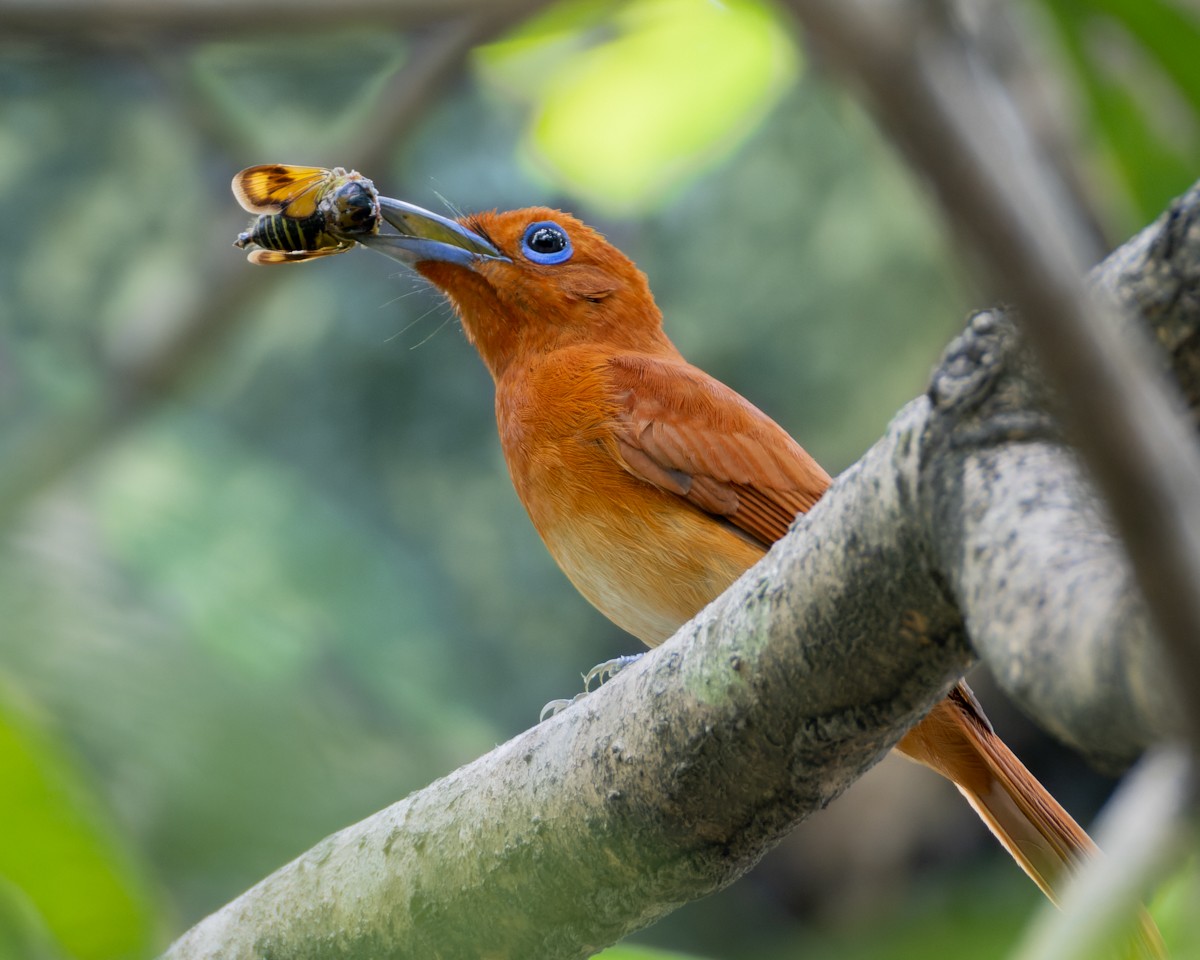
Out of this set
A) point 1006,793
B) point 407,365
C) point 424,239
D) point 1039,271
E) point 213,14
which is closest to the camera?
point 1039,271

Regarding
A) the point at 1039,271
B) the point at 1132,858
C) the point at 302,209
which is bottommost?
the point at 1132,858

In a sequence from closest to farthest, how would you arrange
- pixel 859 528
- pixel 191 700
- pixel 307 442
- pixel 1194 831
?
pixel 1194 831
pixel 859 528
pixel 191 700
pixel 307 442

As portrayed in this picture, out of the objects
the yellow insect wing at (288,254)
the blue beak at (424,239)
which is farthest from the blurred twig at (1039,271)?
the blue beak at (424,239)

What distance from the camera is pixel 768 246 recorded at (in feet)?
24.7

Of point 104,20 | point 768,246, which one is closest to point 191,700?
point 104,20

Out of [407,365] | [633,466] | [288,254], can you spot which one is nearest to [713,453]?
[633,466]

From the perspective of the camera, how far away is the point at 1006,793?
10.5ft

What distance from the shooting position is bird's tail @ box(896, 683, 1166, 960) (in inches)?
124

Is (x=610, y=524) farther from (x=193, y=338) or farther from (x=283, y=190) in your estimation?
(x=193, y=338)

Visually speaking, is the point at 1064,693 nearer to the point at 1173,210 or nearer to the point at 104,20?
the point at 1173,210

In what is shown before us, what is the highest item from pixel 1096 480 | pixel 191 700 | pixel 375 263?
pixel 375 263

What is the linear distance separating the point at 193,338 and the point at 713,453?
208 cm

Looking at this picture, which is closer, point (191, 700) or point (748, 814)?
point (748, 814)

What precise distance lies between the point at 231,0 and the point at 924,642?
4.23ft
